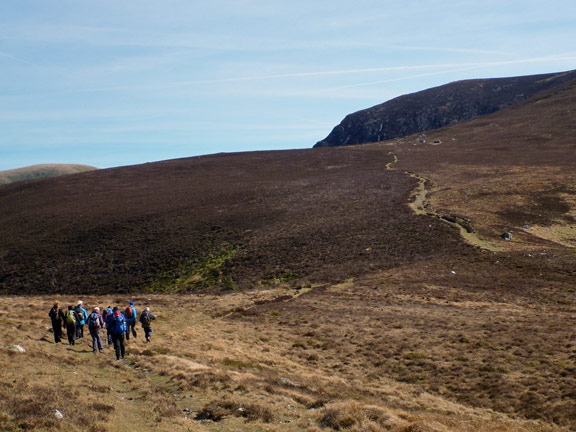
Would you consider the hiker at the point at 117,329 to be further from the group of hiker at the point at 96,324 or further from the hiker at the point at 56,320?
the hiker at the point at 56,320

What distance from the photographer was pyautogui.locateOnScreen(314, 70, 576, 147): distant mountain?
172 m

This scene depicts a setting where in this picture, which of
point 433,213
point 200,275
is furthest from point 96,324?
point 433,213

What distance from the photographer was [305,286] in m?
38.3

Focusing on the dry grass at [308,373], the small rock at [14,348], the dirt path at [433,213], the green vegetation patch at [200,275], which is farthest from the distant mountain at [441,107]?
the small rock at [14,348]

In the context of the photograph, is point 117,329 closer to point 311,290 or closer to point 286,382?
point 286,382

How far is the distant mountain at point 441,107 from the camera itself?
171875 millimetres

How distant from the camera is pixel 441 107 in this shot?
177750mm

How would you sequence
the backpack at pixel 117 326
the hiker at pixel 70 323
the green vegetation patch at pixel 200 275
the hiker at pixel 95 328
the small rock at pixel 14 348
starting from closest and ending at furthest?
the small rock at pixel 14 348 → the backpack at pixel 117 326 → the hiker at pixel 95 328 → the hiker at pixel 70 323 → the green vegetation patch at pixel 200 275

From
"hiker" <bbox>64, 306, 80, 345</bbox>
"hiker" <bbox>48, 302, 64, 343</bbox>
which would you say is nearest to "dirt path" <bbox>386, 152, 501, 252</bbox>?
"hiker" <bbox>64, 306, 80, 345</bbox>

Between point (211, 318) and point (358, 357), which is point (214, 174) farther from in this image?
point (358, 357)

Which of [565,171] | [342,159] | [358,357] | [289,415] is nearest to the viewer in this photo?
[289,415]

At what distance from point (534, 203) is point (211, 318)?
4671 centimetres

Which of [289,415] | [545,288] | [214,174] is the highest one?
[214,174]

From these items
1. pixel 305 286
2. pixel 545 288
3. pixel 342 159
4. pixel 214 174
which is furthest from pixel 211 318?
pixel 342 159
